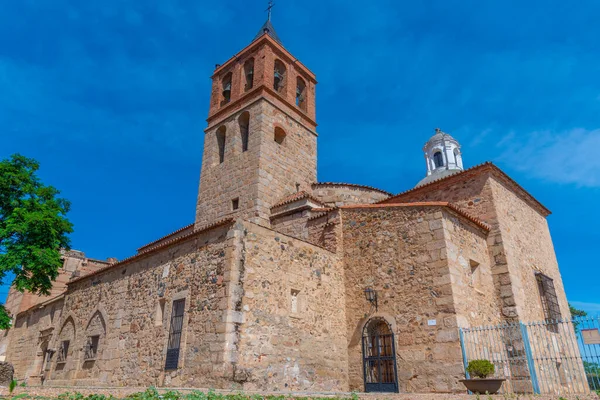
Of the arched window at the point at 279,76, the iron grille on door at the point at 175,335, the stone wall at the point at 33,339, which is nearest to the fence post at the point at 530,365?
the iron grille on door at the point at 175,335

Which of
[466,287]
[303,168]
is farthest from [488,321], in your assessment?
[303,168]

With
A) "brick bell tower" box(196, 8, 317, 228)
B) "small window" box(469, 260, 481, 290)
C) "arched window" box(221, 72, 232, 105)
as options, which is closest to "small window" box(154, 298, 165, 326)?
"brick bell tower" box(196, 8, 317, 228)

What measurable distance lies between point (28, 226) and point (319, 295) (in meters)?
9.82

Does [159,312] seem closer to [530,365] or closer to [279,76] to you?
[530,365]

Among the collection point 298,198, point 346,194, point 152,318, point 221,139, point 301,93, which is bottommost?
point 152,318

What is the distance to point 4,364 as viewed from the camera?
972 centimetres

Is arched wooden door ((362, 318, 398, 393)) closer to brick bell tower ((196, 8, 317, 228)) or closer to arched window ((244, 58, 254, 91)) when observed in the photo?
brick bell tower ((196, 8, 317, 228))

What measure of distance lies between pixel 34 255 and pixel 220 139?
28.6ft

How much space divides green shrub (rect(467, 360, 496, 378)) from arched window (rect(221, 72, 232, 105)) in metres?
15.9

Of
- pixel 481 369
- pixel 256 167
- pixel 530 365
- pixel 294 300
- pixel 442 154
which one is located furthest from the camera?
pixel 442 154

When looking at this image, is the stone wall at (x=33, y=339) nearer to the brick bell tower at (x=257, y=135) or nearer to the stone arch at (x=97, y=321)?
the stone arch at (x=97, y=321)

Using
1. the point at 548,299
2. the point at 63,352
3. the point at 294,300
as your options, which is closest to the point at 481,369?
the point at 294,300

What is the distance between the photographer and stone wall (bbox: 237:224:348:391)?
9.20 metres

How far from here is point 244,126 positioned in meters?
18.6
